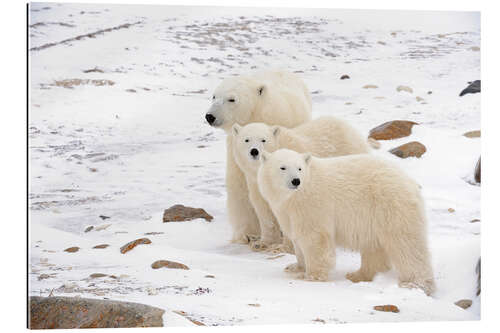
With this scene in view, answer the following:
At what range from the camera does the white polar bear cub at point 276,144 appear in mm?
5660

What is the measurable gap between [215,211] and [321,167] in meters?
1.58

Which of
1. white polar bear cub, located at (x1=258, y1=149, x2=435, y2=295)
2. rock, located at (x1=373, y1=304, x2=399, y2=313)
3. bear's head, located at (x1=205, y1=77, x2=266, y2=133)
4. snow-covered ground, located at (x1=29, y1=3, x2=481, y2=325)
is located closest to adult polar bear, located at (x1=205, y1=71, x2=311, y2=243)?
bear's head, located at (x1=205, y1=77, x2=266, y2=133)

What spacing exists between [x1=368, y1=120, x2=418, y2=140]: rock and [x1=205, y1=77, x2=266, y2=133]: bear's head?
1.03m

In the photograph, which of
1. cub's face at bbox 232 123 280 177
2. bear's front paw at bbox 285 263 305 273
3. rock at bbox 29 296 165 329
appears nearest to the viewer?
rock at bbox 29 296 165 329

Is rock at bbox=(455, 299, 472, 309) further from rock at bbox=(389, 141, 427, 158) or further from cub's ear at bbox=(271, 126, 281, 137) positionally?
cub's ear at bbox=(271, 126, 281, 137)

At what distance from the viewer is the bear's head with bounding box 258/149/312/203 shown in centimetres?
509

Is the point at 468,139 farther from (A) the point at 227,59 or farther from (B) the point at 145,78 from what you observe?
(B) the point at 145,78

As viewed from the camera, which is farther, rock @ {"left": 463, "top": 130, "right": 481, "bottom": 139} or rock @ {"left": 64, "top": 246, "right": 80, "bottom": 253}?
rock @ {"left": 463, "top": 130, "right": 481, "bottom": 139}

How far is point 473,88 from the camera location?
20.1ft

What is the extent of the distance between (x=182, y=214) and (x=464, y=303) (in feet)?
7.74

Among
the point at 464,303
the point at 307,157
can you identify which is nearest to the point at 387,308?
the point at 464,303

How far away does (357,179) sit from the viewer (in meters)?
5.21

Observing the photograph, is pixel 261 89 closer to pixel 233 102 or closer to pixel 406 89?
pixel 233 102

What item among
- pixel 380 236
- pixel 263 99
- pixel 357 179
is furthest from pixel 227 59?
pixel 380 236
